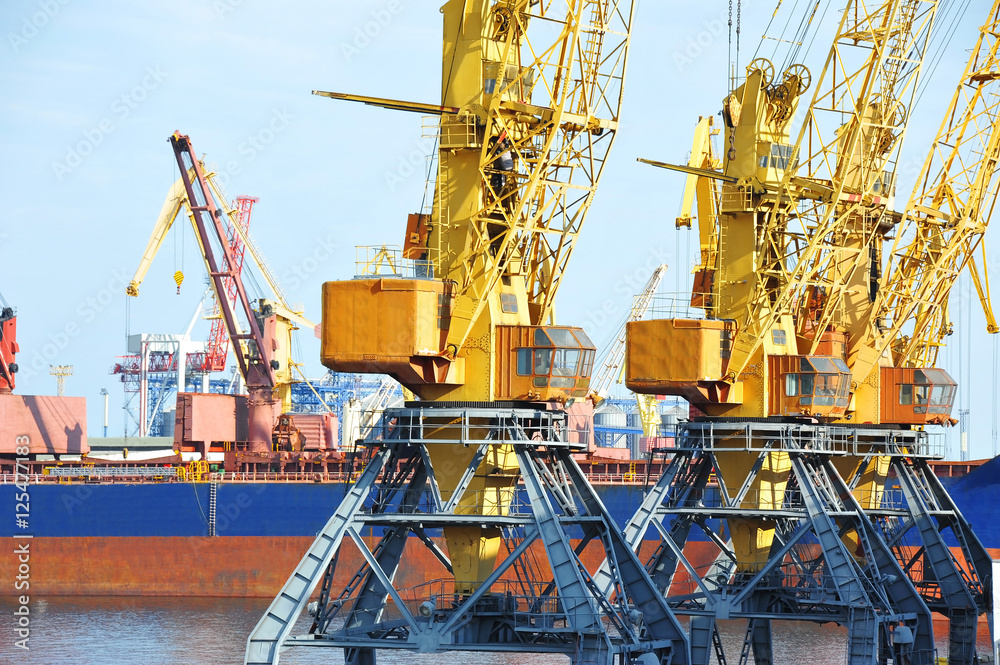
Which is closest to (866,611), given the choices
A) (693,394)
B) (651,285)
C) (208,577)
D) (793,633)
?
(693,394)

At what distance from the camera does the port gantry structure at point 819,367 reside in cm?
4625

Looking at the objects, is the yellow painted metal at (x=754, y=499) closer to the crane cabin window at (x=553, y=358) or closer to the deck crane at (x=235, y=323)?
the crane cabin window at (x=553, y=358)

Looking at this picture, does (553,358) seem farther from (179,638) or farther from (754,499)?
(179,638)

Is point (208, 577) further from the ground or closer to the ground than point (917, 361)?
closer to the ground

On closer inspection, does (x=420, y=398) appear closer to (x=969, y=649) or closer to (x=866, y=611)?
(x=866, y=611)

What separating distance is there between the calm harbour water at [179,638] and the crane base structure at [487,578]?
15.6m

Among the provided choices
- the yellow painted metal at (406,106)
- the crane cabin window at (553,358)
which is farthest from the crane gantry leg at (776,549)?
the yellow painted metal at (406,106)

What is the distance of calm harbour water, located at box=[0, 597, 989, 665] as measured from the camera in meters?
52.0

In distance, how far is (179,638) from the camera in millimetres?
56344

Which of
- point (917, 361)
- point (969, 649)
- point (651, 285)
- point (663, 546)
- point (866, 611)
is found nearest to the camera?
point (866, 611)

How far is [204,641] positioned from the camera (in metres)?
55.4

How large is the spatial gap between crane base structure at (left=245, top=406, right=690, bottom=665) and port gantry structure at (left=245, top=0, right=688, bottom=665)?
0.19 ft

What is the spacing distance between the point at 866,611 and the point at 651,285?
83.9 metres

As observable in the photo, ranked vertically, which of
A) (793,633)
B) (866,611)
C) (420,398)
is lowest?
(793,633)
